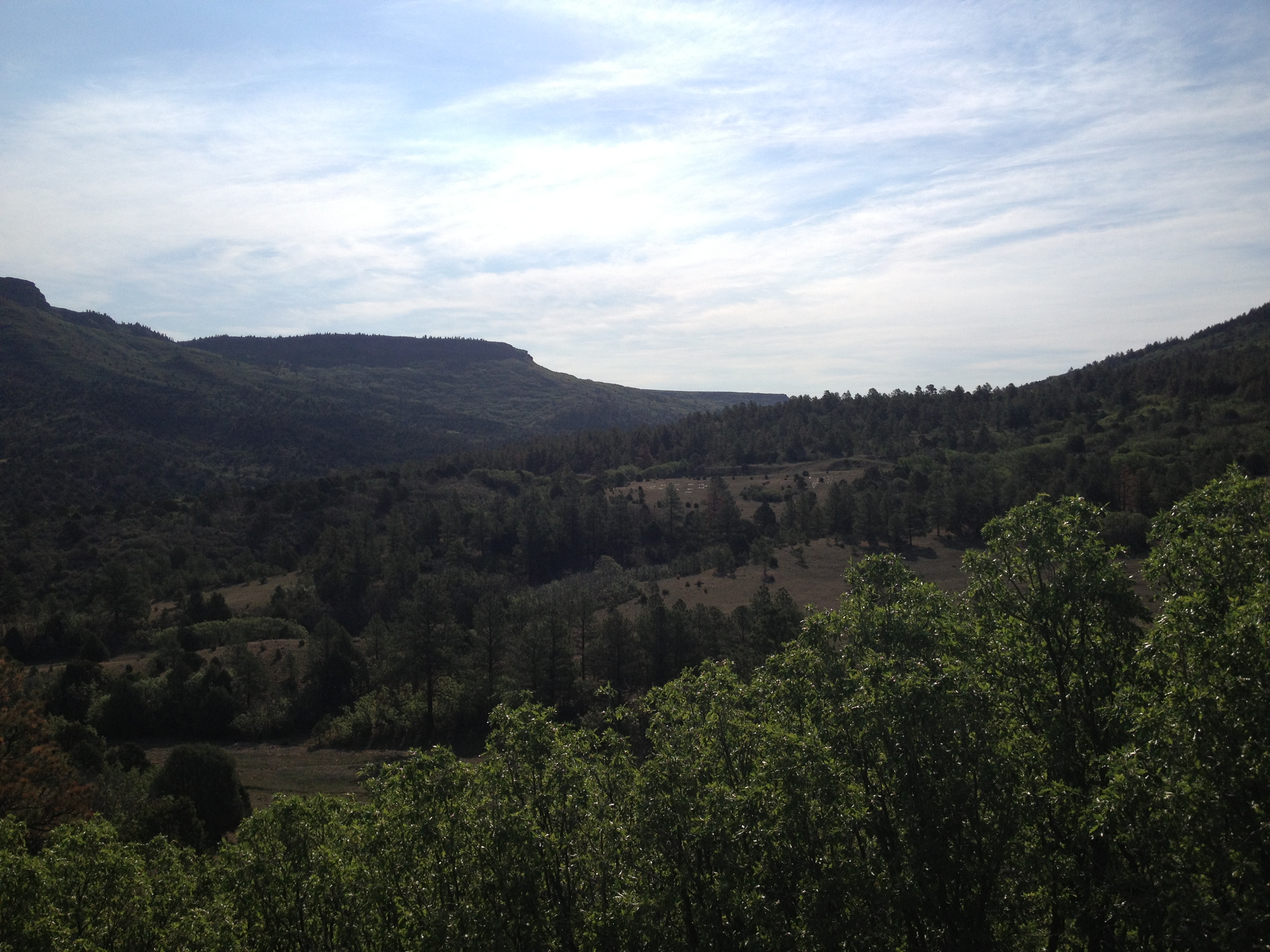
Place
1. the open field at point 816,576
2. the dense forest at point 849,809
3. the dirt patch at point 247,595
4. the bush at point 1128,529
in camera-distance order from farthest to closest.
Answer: the dirt patch at point 247,595
the open field at point 816,576
the bush at point 1128,529
the dense forest at point 849,809

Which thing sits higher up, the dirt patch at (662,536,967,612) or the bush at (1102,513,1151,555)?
the bush at (1102,513,1151,555)

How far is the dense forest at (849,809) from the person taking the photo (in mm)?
10953

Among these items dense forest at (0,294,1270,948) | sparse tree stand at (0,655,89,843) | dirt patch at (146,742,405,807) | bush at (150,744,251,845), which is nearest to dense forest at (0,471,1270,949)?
dense forest at (0,294,1270,948)

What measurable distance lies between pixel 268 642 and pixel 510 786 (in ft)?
201

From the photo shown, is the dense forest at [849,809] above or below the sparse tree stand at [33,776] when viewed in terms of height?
above

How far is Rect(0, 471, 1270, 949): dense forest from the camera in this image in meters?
11.0

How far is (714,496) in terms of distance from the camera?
11719 centimetres

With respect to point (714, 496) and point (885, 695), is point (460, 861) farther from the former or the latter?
point (714, 496)

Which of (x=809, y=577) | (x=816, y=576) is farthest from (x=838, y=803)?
(x=816, y=576)

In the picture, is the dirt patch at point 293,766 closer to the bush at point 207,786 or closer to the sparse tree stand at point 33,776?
the bush at point 207,786

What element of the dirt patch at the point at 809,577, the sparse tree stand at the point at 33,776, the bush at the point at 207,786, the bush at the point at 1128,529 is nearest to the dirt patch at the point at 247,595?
the dirt patch at the point at 809,577

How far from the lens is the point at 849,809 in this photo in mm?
11781

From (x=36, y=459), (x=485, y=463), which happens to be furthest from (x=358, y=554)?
(x=36, y=459)

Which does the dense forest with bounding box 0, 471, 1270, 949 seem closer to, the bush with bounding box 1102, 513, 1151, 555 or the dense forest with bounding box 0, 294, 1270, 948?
the dense forest with bounding box 0, 294, 1270, 948
